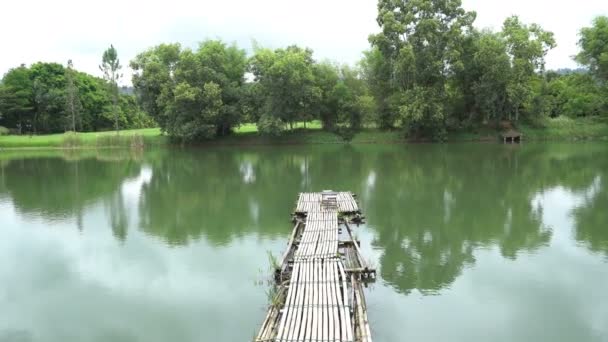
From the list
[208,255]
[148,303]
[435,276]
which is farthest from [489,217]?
[148,303]

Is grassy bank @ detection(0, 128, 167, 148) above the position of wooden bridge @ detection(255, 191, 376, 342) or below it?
above

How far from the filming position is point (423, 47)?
44.9 metres

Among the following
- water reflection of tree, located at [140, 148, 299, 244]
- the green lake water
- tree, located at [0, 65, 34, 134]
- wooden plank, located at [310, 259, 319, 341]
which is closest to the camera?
wooden plank, located at [310, 259, 319, 341]

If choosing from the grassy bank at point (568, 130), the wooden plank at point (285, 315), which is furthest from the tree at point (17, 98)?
the wooden plank at point (285, 315)

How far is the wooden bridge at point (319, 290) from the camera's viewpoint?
7.22 metres

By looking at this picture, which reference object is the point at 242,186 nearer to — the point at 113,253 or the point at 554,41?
the point at 113,253

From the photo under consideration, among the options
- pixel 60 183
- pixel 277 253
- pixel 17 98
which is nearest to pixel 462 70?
pixel 60 183

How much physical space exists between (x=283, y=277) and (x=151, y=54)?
148 ft

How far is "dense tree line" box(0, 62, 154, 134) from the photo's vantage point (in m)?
56.6

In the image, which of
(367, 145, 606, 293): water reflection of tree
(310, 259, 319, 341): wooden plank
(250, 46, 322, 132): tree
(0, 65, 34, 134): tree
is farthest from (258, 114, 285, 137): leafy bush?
(310, 259, 319, 341): wooden plank

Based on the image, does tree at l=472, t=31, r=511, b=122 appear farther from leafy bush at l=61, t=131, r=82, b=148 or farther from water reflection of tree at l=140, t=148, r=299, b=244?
leafy bush at l=61, t=131, r=82, b=148

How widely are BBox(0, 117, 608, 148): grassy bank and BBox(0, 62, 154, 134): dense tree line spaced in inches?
163

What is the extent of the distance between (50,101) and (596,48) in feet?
184

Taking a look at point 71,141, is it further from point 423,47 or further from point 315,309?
point 315,309
